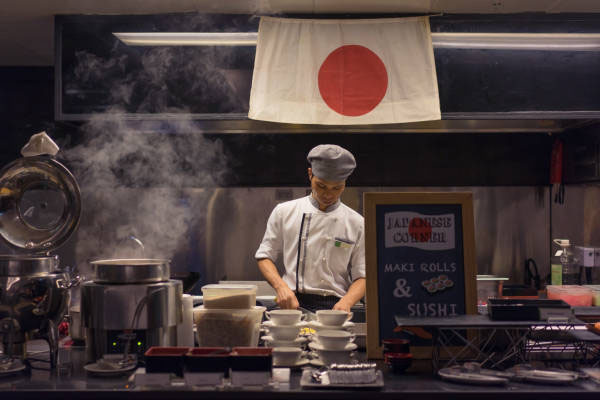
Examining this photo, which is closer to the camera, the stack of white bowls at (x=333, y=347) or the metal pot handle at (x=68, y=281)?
the stack of white bowls at (x=333, y=347)

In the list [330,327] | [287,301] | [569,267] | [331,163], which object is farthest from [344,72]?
[569,267]

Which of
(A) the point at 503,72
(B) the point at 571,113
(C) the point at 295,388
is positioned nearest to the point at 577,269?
(B) the point at 571,113

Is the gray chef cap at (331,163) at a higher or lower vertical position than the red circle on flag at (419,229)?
higher

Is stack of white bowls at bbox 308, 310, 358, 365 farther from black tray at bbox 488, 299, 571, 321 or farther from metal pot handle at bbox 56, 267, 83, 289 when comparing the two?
metal pot handle at bbox 56, 267, 83, 289

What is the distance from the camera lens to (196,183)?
4.95 m

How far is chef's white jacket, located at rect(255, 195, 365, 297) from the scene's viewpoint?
343 cm

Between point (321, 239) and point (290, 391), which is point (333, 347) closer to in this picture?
point (290, 391)

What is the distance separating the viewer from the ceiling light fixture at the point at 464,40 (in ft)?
12.8

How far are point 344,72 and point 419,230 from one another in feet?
6.54

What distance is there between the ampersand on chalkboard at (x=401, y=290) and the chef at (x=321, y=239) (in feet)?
4.48

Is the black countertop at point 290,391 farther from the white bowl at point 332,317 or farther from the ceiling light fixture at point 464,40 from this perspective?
the ceiling light fixture at point 464,40

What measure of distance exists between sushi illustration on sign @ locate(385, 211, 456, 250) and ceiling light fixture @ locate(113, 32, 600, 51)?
7.61ft

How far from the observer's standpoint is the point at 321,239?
3.49 metres

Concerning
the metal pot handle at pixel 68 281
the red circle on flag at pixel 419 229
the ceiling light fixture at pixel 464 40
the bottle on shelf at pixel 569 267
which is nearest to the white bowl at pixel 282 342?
the red circle on flag at pixel 419 229
